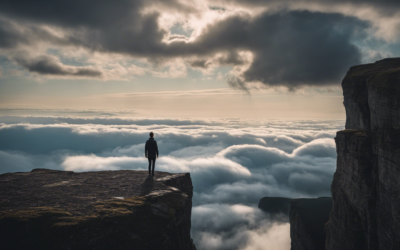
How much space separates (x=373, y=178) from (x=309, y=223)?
50.3 metres

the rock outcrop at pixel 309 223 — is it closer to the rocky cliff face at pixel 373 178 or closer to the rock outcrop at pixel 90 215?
the rocky cliff face at pixel 373 178

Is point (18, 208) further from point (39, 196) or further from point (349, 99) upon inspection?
point (349, 99)

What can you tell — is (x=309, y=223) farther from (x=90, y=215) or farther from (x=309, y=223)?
(x=90, y=215)

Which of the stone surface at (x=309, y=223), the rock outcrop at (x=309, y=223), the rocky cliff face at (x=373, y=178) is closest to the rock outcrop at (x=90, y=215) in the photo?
the rocky cliff face at (x=373, y=178)

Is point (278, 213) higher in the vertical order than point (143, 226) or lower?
lower

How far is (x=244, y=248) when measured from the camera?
170125 millimetres

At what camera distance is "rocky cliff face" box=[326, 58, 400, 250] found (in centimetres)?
2442

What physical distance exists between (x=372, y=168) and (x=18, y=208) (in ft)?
130

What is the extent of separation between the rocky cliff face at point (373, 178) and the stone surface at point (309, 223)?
2634cm

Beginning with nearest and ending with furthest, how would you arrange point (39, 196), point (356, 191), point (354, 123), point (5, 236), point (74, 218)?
point (5, 236), point (74, 218), point (39, 196), point (356, 191), point (354, 123)

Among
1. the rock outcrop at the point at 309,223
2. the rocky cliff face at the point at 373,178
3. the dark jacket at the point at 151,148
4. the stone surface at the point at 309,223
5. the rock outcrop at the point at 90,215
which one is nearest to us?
the rock outcrop at the point at 90,215

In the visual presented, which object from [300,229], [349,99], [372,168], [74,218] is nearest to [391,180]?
[372,168]

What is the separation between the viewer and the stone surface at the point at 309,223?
62.7m

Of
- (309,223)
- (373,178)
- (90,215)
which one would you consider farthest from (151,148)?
(309,223)
